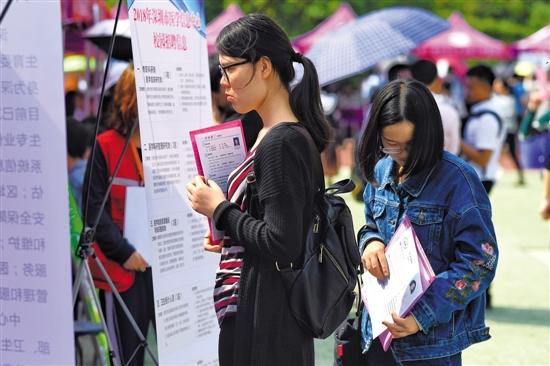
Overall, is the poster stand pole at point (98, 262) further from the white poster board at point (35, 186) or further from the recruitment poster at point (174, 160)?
the white poster board at point (35, 186)

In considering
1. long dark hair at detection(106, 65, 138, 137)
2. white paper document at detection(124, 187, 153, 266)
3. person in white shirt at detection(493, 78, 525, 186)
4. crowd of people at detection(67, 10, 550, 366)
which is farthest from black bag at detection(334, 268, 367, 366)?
person in white shirt at detection(493, 78, 525, 186)

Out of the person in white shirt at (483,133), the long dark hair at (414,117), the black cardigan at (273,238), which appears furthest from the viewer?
the person in white shirt at (483,133)

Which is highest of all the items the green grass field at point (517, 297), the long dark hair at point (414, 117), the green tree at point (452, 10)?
the green tree at point (452, 10)

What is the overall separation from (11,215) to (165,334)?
901mm

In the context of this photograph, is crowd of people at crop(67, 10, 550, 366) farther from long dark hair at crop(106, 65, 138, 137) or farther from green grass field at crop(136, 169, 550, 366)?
green grass field at crop(136, 169, 550, 366)

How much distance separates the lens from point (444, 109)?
6.91 metres

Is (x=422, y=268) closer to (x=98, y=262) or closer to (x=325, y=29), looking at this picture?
(x=98, y=262)

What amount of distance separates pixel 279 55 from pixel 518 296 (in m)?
5.88

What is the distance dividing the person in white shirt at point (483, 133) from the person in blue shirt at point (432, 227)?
4.23m

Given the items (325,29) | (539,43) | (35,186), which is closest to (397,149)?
(35,186)

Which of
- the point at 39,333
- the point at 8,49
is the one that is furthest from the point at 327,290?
the point at 8,49

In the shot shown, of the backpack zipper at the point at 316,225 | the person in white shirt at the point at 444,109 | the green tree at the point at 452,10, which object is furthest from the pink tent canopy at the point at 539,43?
the backpack zipper at the point at 316,225

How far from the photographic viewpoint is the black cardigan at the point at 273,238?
2682 mm

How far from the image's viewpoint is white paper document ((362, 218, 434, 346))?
2.92 meters
